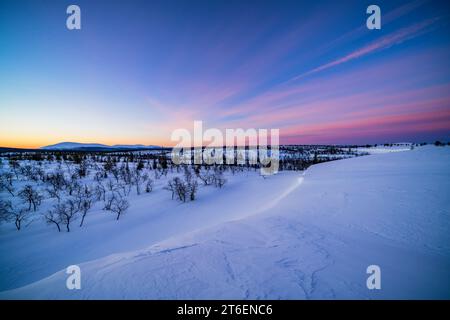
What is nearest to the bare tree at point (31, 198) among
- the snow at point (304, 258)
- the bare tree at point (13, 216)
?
the bare tree at point (13, 216)

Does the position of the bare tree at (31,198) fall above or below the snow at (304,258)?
below

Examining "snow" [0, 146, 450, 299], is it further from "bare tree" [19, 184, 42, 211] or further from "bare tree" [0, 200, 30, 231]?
"bare tree" [19, 184, 42, 211]

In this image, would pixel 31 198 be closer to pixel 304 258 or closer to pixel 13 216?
pixel 13 216

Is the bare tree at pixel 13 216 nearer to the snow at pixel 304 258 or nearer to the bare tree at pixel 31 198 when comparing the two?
the bare tree at pixel 31 198

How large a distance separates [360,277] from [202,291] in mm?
2840

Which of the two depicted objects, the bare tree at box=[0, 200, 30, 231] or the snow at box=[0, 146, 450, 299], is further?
the bare tree at box=[0, 200, 30, 231]

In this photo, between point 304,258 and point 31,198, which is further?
point 31,198

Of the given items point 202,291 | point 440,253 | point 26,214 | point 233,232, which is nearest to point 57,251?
point 26,214

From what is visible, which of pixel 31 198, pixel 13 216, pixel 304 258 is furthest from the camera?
pixel 31 198

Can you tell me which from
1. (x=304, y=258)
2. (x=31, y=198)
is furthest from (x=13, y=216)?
(x=304, y=258)

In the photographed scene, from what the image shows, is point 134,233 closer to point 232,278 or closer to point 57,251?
point 57,251

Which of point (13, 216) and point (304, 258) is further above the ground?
point (304, 258)

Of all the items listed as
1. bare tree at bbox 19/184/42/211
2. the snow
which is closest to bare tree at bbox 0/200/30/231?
bare tree at bbox 19/184/42/211
